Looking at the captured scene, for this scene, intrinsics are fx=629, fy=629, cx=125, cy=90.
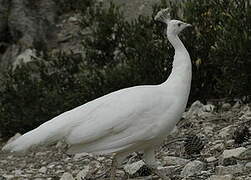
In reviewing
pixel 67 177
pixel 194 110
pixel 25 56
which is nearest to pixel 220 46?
pixel 194 110

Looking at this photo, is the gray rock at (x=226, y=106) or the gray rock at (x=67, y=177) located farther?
the gray rock at (x=226, y=106)

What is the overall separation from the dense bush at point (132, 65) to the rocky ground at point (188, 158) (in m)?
0.58

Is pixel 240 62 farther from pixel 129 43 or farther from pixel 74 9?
pixel 74 9

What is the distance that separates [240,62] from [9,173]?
3.15 meters

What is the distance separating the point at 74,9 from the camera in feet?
50.1

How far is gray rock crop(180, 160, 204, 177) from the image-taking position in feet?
17.8

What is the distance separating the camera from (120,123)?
465 centimetres

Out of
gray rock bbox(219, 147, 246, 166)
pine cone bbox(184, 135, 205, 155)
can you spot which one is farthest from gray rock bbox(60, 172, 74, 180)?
gray rock bbox(219, 147, 246, 166)

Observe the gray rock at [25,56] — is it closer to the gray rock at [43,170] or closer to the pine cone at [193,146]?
the gray rock at [43,170]

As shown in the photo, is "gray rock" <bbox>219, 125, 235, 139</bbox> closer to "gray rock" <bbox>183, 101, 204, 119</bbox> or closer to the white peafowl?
"gray rock" <bbox>183, 101, 204, 119</bbox>

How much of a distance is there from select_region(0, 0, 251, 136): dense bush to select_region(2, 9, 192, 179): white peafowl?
324 centimetres

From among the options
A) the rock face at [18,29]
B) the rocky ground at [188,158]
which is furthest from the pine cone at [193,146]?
the rock face at [18,29]

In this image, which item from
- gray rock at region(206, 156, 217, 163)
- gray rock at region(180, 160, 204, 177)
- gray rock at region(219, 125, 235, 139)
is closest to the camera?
gray rock at region(180, 160, 204, 177)

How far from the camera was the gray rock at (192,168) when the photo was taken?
542 centimetres
